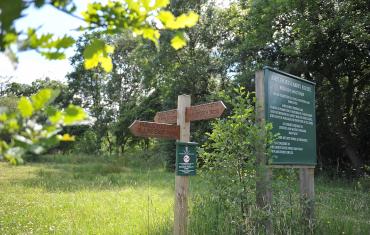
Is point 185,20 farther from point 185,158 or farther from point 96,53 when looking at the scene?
point 185,158

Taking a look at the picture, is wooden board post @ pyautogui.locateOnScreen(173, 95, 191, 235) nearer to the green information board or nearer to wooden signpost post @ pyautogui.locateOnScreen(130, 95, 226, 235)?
wooden signpost post @ pyautogui.locateOnScreen(130, 95, 226, 235)

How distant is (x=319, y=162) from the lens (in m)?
19.1

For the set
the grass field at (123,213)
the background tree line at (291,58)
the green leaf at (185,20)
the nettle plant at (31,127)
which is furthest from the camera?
the background tree line at (291,58)

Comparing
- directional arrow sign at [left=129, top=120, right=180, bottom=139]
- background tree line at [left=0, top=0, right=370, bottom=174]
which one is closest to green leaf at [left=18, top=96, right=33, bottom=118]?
directional arrow sign at [left=129, top=120, right=180, bottom=139]

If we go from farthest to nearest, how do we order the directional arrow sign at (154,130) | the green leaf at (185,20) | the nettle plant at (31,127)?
Answer: the directional arrow sign at (154,130), the green leaf at (185,20), the nettle plant at (31,127)

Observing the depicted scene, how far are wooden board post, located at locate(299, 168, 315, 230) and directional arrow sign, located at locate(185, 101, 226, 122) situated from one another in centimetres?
194

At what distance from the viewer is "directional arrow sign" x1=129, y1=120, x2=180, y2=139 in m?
4.59

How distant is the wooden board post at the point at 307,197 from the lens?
5.73m

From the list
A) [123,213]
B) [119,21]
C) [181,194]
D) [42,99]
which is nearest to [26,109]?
[42,99]

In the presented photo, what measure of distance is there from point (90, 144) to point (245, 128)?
36168mm

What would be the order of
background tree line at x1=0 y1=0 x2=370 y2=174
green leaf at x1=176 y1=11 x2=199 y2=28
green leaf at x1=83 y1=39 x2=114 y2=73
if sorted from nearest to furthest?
1. green leaf at x1=176 y1=11 x2=199 y2=28
2. green leaf at x1=83 y1=39 x2=114 y2=73
3. background tree line at x1=0 y1=0 x2=370 y2=174

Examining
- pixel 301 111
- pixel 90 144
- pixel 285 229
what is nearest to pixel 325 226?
pixel 285 229

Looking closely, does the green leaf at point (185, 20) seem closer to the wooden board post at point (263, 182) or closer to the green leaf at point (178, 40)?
the green leaf at point (178, 40)

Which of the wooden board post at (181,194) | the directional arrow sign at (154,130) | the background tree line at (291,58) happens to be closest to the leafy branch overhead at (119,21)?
the directional arrow sign at (154,130)
